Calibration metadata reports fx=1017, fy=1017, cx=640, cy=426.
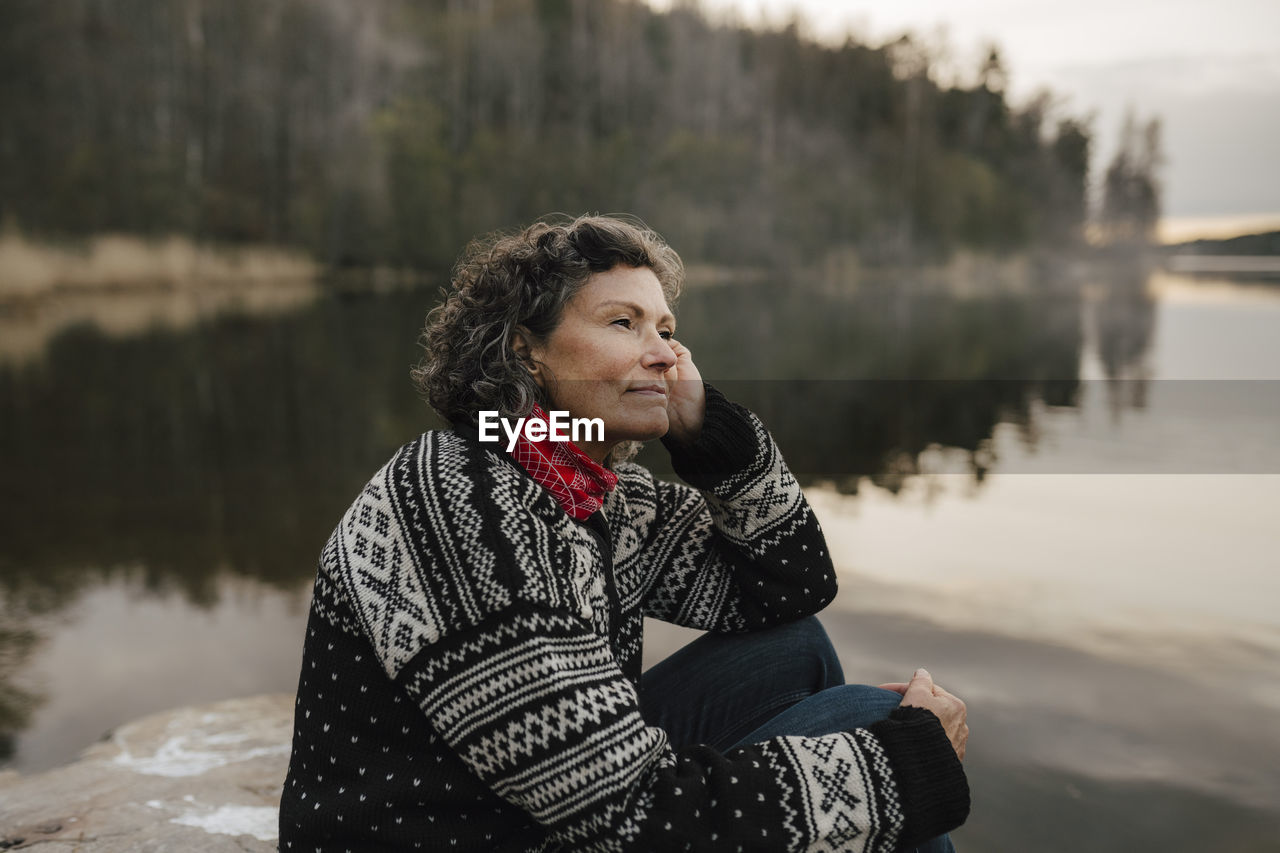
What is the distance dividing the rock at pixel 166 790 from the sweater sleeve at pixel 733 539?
86cm

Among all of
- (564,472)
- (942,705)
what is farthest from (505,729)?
(942,705)

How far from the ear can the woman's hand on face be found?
25 cm

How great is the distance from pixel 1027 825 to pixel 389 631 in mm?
1618

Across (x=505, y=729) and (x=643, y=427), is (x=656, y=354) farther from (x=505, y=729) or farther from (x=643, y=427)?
(x=505, y=729)

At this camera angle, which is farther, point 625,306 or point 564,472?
point 625,306

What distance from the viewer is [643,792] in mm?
1158

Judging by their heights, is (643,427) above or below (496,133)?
below

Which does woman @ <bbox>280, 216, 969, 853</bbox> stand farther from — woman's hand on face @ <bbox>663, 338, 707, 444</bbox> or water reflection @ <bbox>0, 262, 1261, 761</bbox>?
water reflection @ <bbox>0, 262, 1261, 761</bbox>

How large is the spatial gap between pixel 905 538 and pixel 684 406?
2849 millimetres

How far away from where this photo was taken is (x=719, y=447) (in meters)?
1.70

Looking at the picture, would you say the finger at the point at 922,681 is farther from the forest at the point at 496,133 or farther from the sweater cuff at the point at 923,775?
the forest at the point at 496,133

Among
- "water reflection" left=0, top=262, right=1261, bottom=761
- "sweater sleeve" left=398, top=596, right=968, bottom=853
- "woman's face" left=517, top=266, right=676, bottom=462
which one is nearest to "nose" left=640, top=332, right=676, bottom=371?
"woman's face" left=517, top=266, right=676, bottom=462

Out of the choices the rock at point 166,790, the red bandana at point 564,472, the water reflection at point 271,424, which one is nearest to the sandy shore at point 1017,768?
the rock at point 166,790

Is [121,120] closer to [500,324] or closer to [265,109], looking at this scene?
[265,109]
